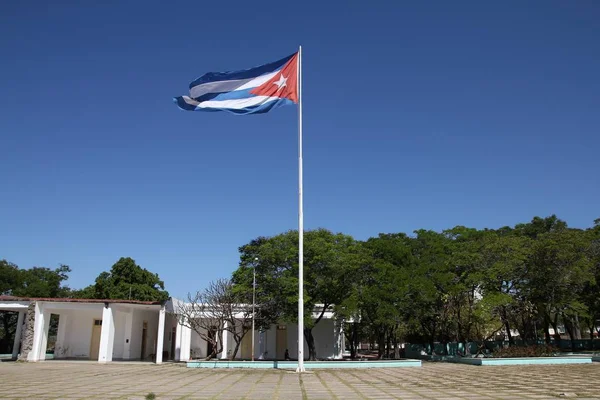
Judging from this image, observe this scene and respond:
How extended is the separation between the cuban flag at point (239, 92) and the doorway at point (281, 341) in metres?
20.1

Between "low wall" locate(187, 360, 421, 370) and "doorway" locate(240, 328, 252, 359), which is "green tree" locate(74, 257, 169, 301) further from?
"low wall" locate(187, 360, 421, 370)

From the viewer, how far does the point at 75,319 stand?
102ft

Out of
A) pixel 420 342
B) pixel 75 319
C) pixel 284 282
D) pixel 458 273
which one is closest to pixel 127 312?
pixel 75 319

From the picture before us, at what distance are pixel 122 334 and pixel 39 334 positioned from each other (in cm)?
537

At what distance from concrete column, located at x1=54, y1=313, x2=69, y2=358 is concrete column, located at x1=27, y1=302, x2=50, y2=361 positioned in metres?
3.57

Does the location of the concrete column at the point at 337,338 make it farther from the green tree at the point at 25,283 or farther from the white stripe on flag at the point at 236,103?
the green tree at the point at 25,283

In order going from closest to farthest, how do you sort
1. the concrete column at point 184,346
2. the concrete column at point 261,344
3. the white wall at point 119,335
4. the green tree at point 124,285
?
the concrete column at point 184,346, the white wall at point 119,335, the concrete column at point 261,344, the green tree at point 124,285

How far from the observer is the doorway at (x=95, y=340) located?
30.5 m

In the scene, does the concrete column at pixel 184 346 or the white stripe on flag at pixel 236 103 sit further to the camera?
the concrete column at pixel 184 346

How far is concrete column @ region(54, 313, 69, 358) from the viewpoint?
1183 inches

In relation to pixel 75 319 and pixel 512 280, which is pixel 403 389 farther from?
pixel 75 319

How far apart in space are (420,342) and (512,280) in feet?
42.4

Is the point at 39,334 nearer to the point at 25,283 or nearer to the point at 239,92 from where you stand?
the point at 239,92

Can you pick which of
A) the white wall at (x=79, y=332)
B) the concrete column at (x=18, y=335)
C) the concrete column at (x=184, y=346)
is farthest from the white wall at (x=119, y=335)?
the concrete column at (x=18, y=335)
